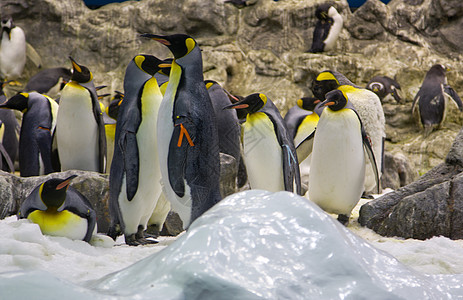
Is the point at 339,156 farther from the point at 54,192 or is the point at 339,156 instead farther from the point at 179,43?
the point at 54,192

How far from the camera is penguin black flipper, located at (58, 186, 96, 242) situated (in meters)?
2.80

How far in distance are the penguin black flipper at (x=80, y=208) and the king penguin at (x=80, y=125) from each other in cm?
199

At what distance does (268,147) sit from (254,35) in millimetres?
7566

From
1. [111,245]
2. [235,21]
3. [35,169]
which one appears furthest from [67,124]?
[235,21]

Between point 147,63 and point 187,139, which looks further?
point 147,63

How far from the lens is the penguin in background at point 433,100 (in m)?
9.61

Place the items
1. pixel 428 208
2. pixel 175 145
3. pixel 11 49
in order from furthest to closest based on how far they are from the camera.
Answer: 1. pixel 11 49
2. pixel 428 208
3. pixel 175 145

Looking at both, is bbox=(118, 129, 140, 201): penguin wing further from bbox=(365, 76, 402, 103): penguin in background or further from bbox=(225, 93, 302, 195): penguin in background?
bbox=(365, 76, 402, 103): penguin in background

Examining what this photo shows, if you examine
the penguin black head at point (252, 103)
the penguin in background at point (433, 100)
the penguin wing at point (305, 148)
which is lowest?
the penguin in background at point (433, 100)

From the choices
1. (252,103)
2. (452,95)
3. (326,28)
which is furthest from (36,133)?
(452,95)

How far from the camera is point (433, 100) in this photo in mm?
9570

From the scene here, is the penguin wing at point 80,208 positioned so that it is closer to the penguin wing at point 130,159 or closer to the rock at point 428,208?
the penguin wing at point 130,159

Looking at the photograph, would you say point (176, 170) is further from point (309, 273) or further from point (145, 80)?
point (309, 273)

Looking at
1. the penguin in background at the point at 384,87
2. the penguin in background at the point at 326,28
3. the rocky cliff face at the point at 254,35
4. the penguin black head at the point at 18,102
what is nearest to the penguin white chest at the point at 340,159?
the penguin black head at the point at 18,102
